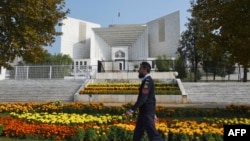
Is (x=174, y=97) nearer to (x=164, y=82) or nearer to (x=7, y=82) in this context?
(x=164, y=82)

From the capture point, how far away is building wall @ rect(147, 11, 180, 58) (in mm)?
80938

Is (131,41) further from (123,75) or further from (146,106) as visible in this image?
(146,106)

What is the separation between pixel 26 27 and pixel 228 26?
7428 mm

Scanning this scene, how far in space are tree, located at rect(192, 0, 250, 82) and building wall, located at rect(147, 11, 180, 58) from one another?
2624 inches

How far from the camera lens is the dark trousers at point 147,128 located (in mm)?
5617

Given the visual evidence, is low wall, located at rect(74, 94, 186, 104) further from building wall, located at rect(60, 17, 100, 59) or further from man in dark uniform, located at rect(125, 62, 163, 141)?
building wall, located at rect(60, 17, 100, 59)

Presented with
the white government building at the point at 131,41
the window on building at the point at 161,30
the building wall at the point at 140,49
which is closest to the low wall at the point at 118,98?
the white government building at the point at 131,41

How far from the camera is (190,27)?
117 ft

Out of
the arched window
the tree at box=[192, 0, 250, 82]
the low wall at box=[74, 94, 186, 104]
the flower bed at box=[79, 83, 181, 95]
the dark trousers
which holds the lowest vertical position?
the low wall at box=[74, 94, 186, 104]

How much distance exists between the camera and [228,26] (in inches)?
455

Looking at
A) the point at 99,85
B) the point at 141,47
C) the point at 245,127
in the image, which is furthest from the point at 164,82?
the point at 141,47

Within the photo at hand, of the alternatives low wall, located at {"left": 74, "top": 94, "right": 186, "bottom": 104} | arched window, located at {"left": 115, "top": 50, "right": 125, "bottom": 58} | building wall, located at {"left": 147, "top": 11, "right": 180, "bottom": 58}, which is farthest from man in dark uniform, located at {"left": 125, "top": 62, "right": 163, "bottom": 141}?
arched window, located at {"left": 115, "top": 50, "right": 125, "bottom": 58}

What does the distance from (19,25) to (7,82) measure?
15771mm

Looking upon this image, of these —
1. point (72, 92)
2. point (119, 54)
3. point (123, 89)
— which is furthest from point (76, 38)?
point (123, 89)
